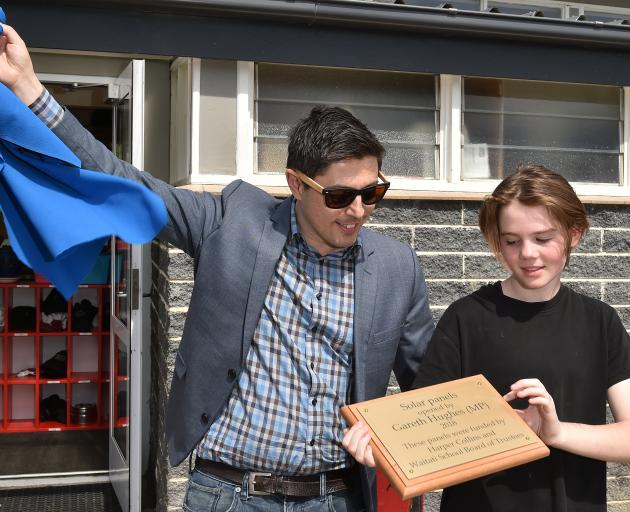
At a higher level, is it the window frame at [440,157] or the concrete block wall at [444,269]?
the window frame at [440,157]

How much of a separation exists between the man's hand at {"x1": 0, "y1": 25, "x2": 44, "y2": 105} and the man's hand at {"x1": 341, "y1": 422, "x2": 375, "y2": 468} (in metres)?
1.04

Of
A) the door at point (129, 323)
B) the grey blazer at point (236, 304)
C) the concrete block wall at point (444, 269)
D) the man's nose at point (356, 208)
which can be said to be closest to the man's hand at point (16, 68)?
the grey blazer at point (236, 304)

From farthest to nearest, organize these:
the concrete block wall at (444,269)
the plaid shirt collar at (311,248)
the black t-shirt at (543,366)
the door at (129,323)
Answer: the door at (129,323)
the concrete block wall at (444,269)
the plaid shirt collar at (311,248)
the black t-shirt at (543,366)

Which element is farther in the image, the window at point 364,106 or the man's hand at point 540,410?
the window at point 364,106

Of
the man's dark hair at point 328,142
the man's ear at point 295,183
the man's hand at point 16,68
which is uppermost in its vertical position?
the man's hand at point 16,68

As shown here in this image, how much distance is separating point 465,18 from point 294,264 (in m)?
2.40

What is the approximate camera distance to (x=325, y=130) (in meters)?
2.01

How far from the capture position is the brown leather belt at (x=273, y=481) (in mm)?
2031

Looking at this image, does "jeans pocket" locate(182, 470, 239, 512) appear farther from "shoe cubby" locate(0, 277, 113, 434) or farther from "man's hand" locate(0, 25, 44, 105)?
"shoe cubby" locate(0, 277, 113, 434)

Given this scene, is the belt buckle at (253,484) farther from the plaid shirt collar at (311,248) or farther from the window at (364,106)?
the window at (364,106)

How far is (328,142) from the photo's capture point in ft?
6.53

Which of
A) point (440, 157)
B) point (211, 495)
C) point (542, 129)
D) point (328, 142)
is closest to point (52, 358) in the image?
point (440, 157)

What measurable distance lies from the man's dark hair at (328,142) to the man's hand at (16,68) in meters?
0.69

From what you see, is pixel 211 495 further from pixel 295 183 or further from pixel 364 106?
pixel 364 106
